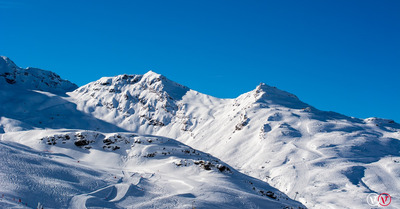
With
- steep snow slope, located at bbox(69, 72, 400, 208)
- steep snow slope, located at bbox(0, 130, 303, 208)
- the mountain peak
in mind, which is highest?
the mountain peak

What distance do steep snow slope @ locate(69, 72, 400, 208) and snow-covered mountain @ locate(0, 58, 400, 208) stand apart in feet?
0.96

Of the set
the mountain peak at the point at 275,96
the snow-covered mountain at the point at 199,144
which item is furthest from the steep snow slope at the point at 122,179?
the mountain peak at the point at 275,96

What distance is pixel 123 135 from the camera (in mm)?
44812

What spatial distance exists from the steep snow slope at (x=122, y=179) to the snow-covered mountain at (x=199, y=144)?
130 mm

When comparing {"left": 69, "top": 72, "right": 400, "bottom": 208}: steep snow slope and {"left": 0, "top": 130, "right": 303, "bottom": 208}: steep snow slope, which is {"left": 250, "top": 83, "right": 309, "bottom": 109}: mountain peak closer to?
{"left": 69, "top": 72, "right": 400, "bottom": 208}: steep snow slope

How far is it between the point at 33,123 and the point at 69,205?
98535 mm

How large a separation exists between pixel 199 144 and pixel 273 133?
2381cm

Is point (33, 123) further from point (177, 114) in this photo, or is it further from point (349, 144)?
point (349, 144)

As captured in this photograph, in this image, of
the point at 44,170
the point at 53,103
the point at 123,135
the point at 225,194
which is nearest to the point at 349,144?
the point at 123,135

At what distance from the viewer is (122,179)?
28.5 meters

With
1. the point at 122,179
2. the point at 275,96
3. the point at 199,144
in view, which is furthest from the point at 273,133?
the point at 122,179

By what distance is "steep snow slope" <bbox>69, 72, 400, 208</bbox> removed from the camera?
6156 centimetres

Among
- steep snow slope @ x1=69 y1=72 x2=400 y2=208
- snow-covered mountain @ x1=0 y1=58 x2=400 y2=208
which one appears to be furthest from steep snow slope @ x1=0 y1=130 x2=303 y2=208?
steep snow slope @ x1=69 y1=72 x2=400 y2=208

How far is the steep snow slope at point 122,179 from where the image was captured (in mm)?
21663
